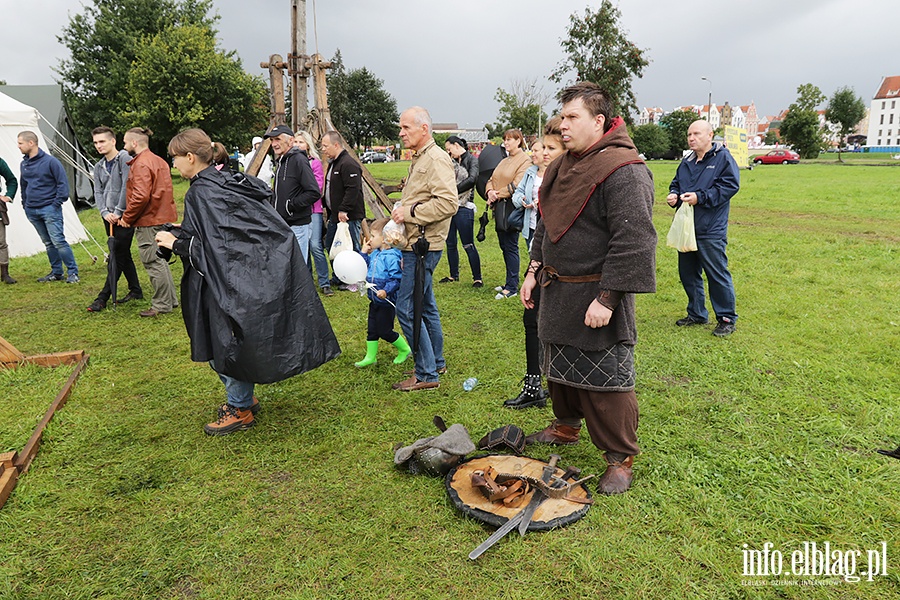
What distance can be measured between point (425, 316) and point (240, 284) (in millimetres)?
1559

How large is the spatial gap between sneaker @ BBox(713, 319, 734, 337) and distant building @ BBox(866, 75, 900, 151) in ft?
395

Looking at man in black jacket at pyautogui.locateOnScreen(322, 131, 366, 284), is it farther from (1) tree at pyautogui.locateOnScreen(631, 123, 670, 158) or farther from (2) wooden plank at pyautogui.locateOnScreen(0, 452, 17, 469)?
(1) tree at pyautogui.locateOnScreen(631, 123, 670, 158)

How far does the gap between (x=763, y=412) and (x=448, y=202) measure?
2668 millimetres

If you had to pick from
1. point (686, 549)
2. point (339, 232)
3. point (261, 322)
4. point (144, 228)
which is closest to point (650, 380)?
point (686, 549)

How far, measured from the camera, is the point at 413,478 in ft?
11.0

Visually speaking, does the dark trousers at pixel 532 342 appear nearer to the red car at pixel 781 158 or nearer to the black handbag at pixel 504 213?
the black handbag at pixel 504 213

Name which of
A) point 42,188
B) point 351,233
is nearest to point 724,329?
point 351,233

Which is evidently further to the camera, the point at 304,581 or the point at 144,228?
the point at 144,228

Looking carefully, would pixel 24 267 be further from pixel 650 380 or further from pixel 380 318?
pixel 650 380

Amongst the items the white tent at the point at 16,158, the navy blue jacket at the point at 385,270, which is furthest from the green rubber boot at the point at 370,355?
the white tent at the point at 16,158

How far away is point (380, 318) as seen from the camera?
194 inches

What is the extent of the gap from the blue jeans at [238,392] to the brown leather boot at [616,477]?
2309 millimetres

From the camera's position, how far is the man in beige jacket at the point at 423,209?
425cm

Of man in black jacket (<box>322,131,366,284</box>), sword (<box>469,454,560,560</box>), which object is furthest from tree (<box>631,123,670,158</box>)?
sword (<box>469,454,560,560</box>)
